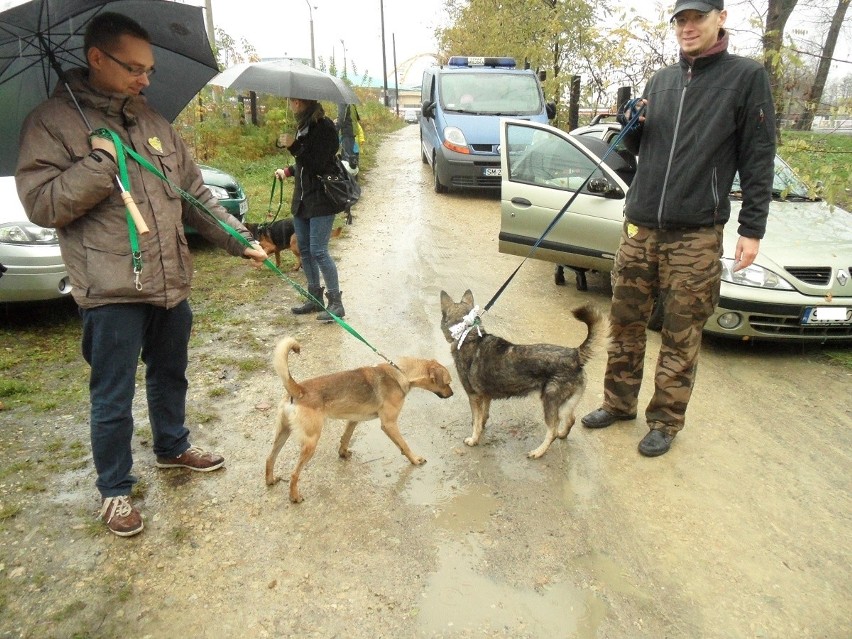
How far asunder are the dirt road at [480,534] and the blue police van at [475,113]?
7738mm

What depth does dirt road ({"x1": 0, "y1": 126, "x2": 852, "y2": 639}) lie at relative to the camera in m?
2.49

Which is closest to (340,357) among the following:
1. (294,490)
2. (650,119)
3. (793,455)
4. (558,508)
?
(294,490)

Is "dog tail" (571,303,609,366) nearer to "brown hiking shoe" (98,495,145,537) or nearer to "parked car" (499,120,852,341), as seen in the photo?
"parked car" (499,120,852,341)

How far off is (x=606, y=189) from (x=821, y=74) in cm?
259

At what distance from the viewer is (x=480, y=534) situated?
301 cm

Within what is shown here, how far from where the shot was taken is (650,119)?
11.4ft

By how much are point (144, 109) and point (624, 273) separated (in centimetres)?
282

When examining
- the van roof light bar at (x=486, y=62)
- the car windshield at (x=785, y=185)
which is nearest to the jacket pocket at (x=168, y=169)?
the car windshield at (x=785, y=185)

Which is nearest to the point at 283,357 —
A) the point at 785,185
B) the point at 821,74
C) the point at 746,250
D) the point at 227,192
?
the point at 746,250

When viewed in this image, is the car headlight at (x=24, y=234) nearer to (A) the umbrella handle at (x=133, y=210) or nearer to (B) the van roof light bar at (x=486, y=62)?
(A) the umbrella handle at (x=133, y=210)

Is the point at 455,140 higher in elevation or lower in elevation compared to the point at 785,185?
lower

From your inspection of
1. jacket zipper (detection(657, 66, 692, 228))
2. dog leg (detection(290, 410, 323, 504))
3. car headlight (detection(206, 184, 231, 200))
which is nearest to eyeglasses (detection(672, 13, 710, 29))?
jacket zipper (detection(657, 66, 692, 228))

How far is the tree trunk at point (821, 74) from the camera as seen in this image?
5634 millimetres

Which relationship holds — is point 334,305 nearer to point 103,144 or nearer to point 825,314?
point 103,144
